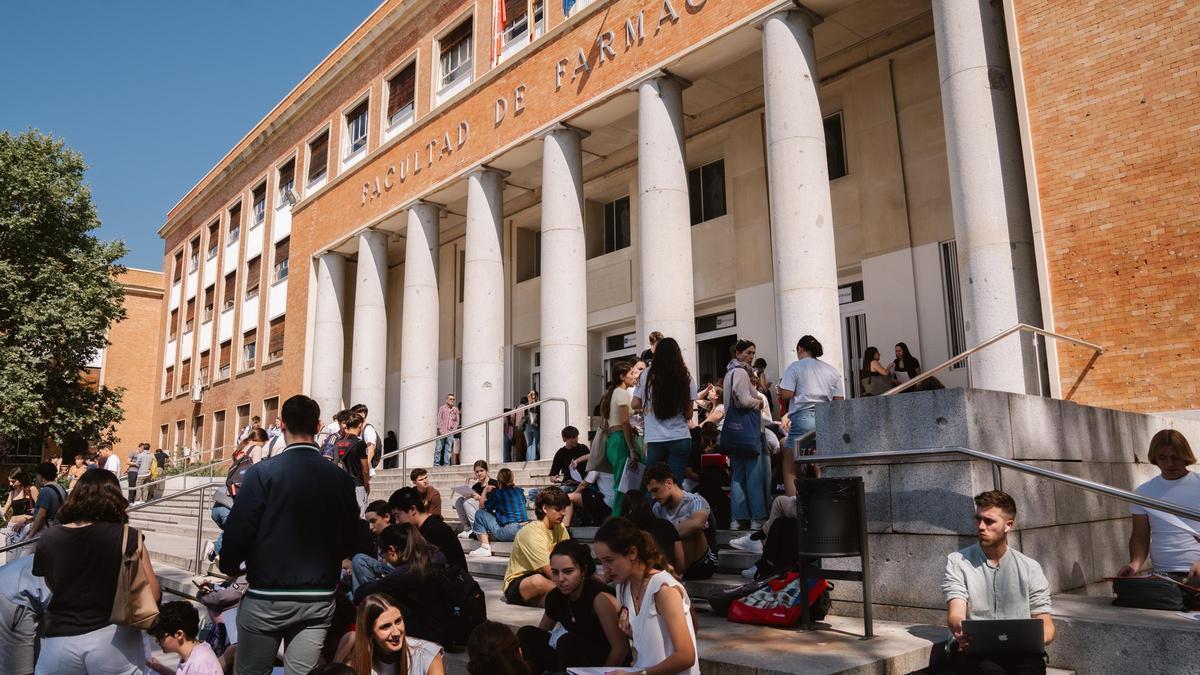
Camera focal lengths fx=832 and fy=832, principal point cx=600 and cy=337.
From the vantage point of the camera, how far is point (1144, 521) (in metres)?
5.74

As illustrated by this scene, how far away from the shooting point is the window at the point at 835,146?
50.2ft

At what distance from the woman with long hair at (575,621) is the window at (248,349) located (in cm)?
2664

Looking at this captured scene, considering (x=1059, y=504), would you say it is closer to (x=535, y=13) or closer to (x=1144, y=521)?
(x=1144, y=521)

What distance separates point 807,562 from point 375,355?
17.5 metres

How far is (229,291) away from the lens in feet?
106

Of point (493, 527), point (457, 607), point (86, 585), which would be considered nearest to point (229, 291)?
point (493, 527)

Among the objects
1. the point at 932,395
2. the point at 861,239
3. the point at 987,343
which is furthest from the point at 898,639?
the point at 861,239

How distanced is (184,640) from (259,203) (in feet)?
93.1

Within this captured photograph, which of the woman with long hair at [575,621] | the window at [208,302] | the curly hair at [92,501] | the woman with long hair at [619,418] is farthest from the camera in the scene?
the window at [208,302]

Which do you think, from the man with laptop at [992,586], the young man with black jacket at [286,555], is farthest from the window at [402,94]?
the man with laptop at [992,586]

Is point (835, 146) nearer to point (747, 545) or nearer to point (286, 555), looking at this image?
point (747, 545)

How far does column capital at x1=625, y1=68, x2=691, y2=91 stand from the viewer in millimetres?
14055

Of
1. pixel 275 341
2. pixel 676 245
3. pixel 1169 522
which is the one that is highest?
pixel 275 341

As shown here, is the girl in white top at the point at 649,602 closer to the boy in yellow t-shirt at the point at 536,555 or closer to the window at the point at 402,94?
the boy in yellow t-shirt at the point at 536,555
